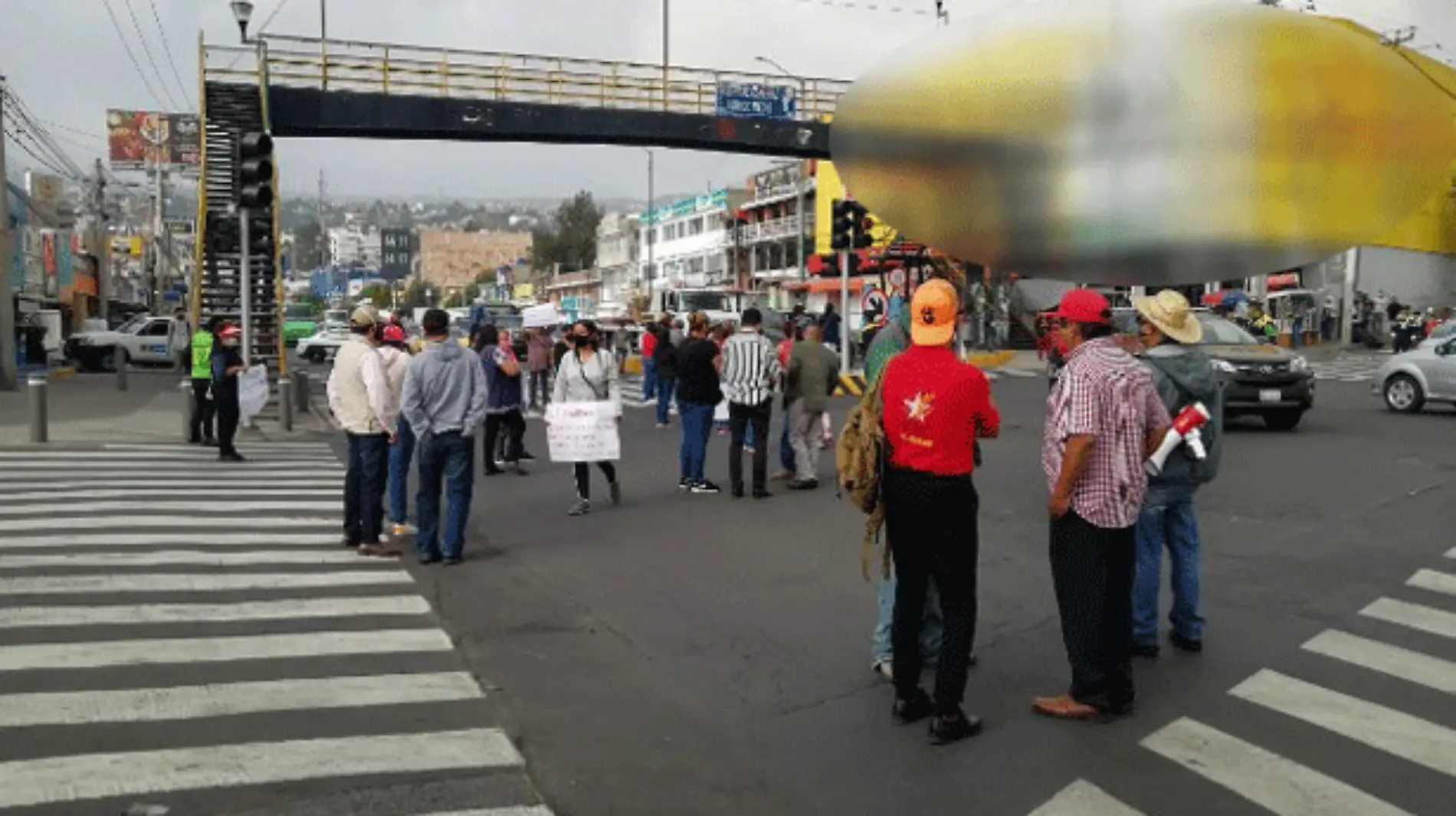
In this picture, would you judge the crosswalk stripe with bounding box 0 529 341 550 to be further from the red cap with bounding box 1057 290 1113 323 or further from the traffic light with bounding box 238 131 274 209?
the traffic light with bounding box 238 131 274 209

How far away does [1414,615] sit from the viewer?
7219mm

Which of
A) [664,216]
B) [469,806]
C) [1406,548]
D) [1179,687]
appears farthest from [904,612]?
[664,216]

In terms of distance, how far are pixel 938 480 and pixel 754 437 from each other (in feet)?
24.3

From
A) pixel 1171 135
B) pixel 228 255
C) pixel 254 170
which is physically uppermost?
pixel 254 170

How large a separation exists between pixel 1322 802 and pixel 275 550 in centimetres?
765

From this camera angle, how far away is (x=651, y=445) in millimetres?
17766

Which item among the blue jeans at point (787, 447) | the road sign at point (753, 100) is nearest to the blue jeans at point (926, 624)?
the blue jeans at point (787, 447)

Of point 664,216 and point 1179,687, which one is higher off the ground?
point 664,216

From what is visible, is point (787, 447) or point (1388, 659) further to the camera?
point (787, 447)

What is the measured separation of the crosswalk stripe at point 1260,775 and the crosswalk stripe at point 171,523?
7681mm

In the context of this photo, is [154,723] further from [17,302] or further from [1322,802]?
[17,302]

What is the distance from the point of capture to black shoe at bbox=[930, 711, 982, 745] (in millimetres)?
5086

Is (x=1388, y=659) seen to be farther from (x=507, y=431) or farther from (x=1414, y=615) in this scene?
(x=507, y=431)

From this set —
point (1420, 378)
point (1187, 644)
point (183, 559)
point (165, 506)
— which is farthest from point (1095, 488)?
point (1420, 378)
